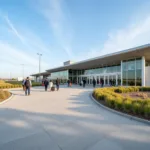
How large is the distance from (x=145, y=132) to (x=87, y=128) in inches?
76.5

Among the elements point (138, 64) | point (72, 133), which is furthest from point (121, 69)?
point (72, 133)

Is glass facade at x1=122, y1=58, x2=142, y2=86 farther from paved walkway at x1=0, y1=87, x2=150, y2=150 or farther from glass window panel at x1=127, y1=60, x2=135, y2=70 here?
paved walkway at x1=0, y1=87, x2=150, y2=150

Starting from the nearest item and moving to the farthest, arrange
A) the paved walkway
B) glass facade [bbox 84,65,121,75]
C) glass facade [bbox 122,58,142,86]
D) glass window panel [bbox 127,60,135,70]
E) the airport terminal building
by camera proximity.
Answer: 1. the paved walkway
2. the airport terminal building
3. glass facade [bbox 122,58,142,86]
4. glass window panel [bbox 127,60,135,70]
5. glass facade [bbox 84,65,121,75]

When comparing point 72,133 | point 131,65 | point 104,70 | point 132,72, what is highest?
point 131,65

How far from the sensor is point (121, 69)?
26.0 metres

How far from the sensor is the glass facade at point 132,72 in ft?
75.1

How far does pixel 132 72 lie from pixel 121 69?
2.55 metres

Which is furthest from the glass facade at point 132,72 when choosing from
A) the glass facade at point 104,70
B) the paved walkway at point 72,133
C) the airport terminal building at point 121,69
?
the paved walkway at point 72,133

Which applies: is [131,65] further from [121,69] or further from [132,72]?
[121,69]

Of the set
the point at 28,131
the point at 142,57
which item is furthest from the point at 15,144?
the point at 142,57

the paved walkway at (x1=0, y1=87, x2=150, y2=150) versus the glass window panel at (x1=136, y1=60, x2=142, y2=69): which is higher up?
the glass window panel at (x1=136, y1=60, x2=142, y2=69)

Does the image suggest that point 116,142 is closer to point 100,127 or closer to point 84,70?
point 100,127

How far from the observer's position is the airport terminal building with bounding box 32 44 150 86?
21966 mm

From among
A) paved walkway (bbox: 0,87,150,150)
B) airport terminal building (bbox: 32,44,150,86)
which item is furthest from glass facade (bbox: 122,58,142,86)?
paved walkway (bbox: 0,87,150,150)
